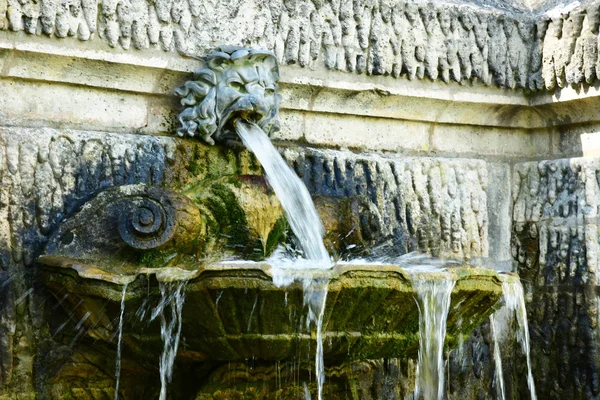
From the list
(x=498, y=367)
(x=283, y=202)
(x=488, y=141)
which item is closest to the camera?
(x=283, y=202)

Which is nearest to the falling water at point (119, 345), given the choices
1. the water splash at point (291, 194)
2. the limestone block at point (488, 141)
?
the water splash at point (291, 194)

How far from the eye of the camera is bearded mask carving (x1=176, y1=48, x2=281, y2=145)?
18.7ft

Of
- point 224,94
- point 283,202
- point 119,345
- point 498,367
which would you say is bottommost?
point 498,367

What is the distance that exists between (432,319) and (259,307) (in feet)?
2.62

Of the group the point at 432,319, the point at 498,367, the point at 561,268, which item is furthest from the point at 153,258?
the point at 561,268

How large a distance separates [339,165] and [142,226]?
1.32m

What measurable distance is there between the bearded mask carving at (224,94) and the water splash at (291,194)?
9 cm

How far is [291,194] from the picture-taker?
5.70 metres

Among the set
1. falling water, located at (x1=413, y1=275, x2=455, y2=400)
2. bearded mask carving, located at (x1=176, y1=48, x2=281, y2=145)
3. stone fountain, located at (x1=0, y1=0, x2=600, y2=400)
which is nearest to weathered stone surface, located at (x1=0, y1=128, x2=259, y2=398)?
stone fountain, located at (x1=0, y1=0, x2=600, y2=400)

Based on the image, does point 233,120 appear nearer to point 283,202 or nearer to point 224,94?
point 224,94

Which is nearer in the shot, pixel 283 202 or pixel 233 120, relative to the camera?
pixel 283 202

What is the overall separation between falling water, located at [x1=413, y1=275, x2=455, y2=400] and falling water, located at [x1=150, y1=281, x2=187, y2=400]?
0.95 metres

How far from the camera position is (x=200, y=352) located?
197 inches

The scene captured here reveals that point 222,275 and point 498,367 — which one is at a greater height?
point 222,275
